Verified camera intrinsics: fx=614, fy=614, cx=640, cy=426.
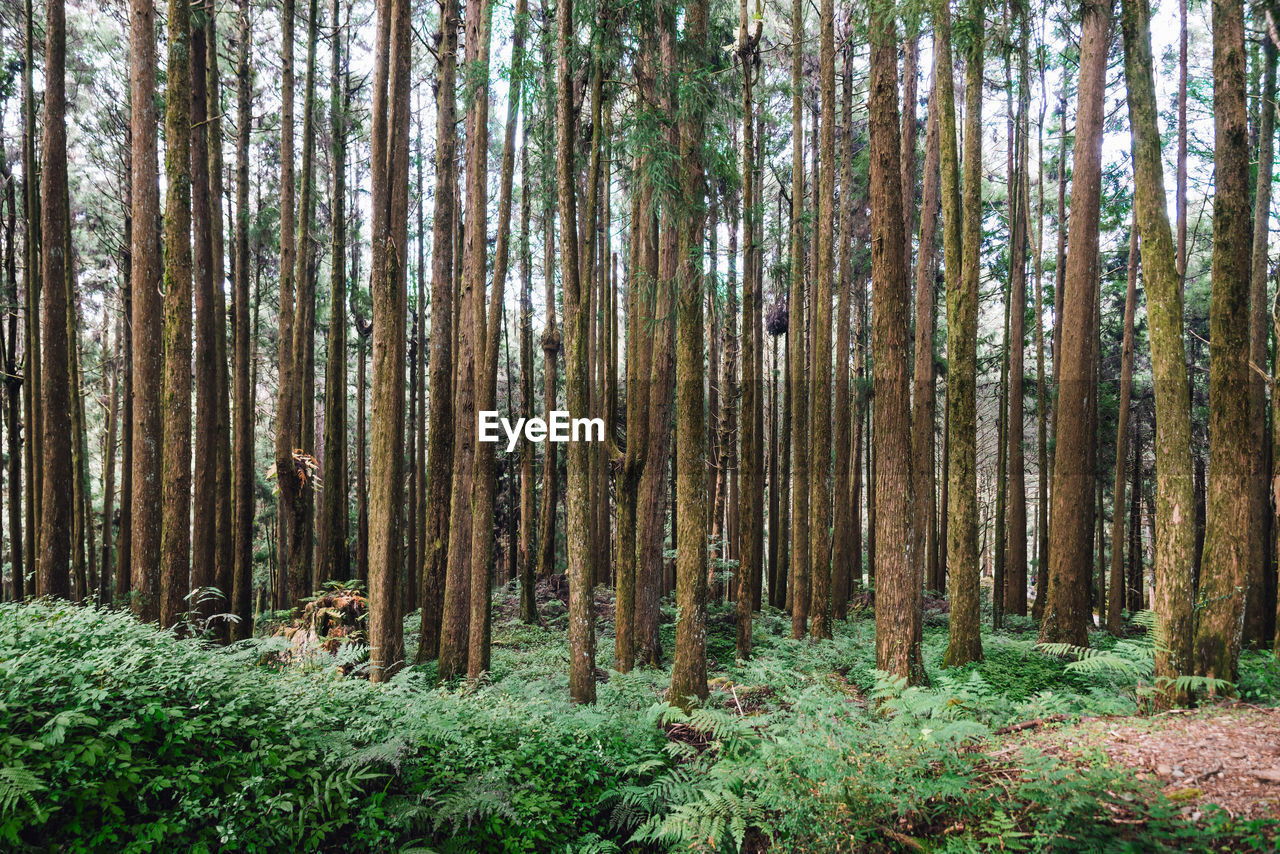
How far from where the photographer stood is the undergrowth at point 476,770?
3.22 meters

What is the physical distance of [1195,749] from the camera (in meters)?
3.70

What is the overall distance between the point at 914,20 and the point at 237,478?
1172cm

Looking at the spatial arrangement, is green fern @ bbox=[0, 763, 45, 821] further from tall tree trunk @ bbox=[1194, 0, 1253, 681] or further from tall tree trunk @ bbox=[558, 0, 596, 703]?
tall tree trunk @ bbox=[1194, 0, 1253, 681]

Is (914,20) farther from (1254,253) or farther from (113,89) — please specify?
(113,89)

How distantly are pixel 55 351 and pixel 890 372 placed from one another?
36.2 ft

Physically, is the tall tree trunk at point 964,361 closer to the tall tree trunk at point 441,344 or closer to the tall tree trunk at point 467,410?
the tall tree trunk at point 467,410

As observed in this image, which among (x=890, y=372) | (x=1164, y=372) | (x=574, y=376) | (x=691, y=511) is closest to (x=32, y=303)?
(x=574, y=376)

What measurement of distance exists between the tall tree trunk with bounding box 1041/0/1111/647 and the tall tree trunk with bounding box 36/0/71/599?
1305 centimetres

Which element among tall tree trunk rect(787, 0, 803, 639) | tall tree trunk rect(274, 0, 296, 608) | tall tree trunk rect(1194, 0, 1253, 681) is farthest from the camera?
tall tree trunk rect(787, 0, 803, 639)

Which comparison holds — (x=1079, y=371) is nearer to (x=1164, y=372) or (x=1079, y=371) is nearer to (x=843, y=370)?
(x=1164, y=372)

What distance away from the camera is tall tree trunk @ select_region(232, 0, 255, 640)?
10.1 m

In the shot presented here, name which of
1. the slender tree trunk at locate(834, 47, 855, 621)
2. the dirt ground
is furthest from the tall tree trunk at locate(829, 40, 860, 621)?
the dirt ground

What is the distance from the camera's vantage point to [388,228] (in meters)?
7.22

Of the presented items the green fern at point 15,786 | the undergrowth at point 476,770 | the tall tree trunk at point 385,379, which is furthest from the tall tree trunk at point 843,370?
the green fern at point 15,786
